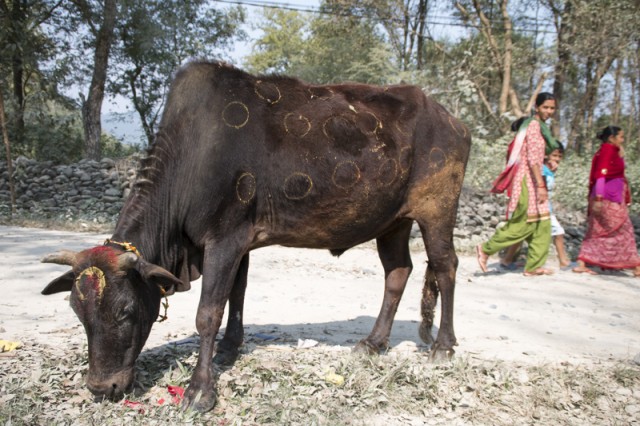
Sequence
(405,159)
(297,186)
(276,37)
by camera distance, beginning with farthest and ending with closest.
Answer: (276,37), (405,159), (297,186)

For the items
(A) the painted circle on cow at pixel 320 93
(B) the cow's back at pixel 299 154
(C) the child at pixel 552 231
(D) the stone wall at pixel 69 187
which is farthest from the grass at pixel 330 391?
(D) the stone wall at pixel 69 187

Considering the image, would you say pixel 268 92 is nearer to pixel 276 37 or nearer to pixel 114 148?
pixel 114 148

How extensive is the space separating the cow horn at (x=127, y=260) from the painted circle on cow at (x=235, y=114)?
1.13m

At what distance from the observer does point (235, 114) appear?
3.87 meters

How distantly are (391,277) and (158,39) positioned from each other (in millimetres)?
17024

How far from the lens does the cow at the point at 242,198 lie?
3.42 meters

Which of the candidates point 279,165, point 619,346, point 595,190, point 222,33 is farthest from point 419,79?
point 279,165

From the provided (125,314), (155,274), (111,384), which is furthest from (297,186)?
(111,384)

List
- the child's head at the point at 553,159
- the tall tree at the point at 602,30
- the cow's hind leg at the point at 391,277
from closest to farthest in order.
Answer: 1. the cow's hind leg at the point at 391,277
2. the child's head at the point at 553,159
3. the tall tree at the point at 602,30

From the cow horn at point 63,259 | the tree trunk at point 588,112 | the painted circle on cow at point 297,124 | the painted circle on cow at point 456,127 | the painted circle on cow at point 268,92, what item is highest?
the tree trunk at point 588,112

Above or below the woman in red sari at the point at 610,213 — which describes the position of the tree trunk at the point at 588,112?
above

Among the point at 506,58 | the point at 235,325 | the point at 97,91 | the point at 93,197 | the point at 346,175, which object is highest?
the point at 506,58

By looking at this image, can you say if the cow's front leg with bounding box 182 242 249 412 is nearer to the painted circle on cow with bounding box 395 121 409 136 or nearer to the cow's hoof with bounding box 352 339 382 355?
the cow's hoof with bounding box 352 339 382 355

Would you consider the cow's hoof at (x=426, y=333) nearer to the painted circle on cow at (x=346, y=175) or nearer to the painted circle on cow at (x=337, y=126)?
the painted circle on cow at (x=346, y=175)
